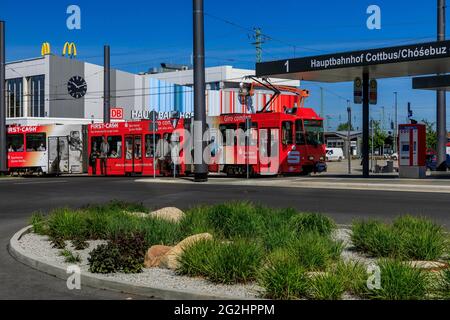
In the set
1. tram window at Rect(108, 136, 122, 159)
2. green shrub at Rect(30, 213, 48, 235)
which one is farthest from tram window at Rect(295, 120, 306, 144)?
green shrub at Rect(30, 213, 48, 235)

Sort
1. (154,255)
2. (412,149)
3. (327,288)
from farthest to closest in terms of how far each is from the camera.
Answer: (412,149) < (154,255) < (327,288)

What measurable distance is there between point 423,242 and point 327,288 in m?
2.71

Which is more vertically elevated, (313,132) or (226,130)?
(226,130)

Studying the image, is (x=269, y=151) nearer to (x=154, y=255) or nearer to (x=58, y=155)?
(x=58, y=155)

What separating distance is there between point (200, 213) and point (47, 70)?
56596 mm

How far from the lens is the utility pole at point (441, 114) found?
3081 centimetres

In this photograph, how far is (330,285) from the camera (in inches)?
247

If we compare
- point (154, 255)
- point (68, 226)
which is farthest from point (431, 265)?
point (68, 226)

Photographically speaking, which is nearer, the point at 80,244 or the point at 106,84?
the point at 80,244

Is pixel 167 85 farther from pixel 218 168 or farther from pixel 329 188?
pixel 329 188

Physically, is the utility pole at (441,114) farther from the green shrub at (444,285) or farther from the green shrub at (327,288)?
the green shrub at (327,288)

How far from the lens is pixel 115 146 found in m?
36.4

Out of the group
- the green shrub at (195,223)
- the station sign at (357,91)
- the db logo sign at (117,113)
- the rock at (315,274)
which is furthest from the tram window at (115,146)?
the rock at (315,274)

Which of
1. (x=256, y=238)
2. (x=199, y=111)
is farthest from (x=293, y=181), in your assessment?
(x=256, y=238)
